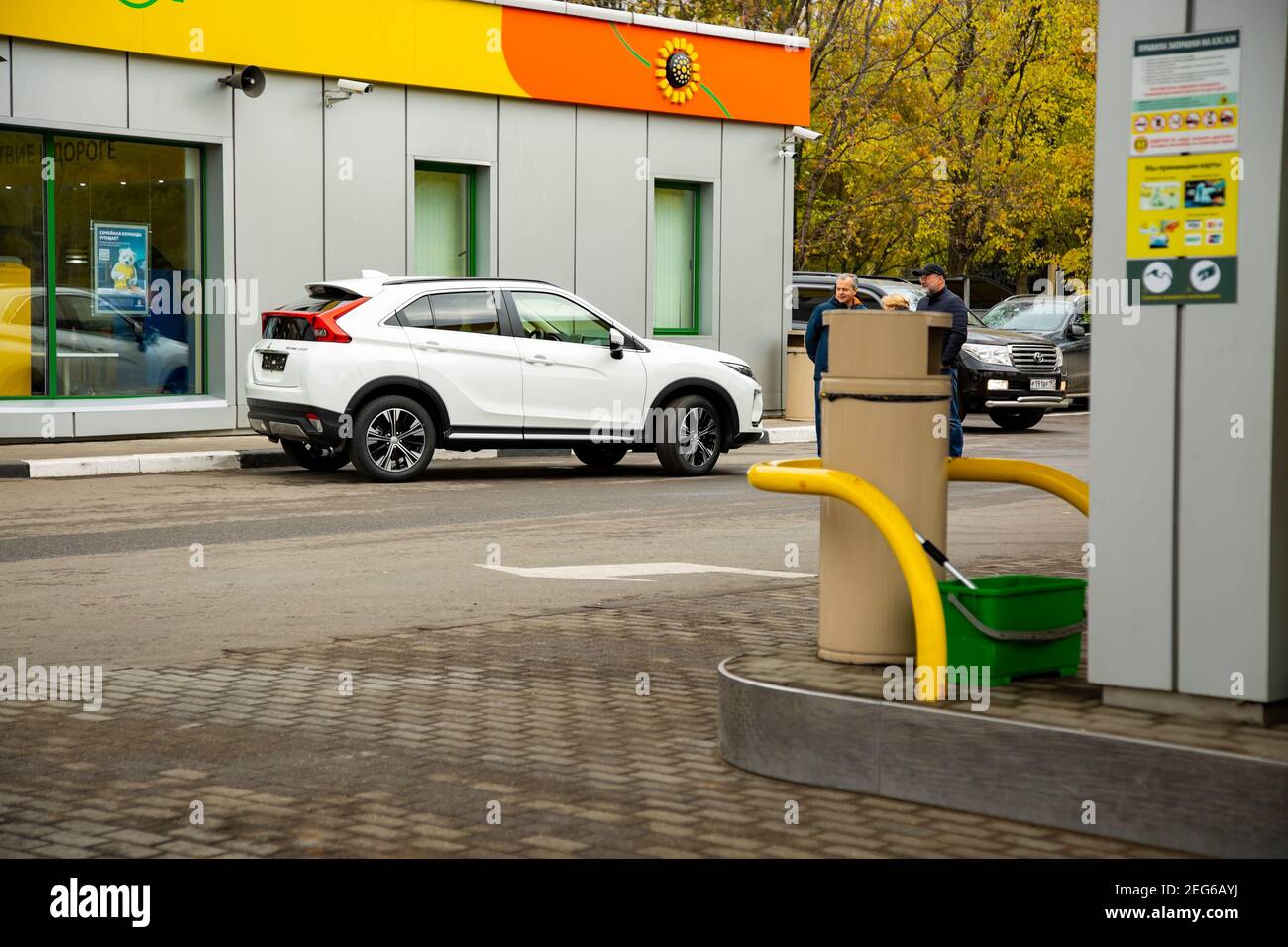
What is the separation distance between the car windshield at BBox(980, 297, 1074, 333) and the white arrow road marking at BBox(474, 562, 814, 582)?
742 inches

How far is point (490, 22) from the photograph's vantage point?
22.2 meters

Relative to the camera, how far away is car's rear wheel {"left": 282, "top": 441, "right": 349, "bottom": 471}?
56.7ft

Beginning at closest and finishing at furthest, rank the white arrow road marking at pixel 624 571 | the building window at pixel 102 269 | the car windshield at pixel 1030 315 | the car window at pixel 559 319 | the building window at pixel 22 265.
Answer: the white arrow road marking at pixel 624 571 < the car window at pixel 559 319 < the building window at pixel 22 265 < the building window at pixel 102 269 < the car windshield at pixel 1030 315

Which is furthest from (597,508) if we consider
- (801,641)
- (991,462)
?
(991,462)

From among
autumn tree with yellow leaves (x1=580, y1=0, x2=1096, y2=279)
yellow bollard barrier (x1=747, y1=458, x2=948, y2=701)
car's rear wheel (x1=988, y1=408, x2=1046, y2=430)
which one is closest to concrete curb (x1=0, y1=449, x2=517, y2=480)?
car's rear wheel (x1=988, y1=408, x2=1046, y2=430)

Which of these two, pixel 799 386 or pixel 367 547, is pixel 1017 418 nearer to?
pixel 799 386

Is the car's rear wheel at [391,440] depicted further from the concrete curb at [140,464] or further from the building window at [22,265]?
the building window at [22,265]

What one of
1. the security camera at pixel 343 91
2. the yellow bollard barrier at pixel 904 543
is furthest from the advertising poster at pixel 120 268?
the yellow bollard barrier at pixel 904 543

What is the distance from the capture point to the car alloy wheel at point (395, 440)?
16156 mm

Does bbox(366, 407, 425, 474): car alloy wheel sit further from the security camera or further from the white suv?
the security camera

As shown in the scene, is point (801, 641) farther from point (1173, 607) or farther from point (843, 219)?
point (843, 219)

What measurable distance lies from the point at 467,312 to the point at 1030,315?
15.1 metres

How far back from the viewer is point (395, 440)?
16.3 metres

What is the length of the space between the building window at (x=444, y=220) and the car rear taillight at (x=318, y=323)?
601 cm
